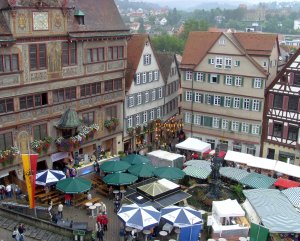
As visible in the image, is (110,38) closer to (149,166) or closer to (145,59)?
(145,59)

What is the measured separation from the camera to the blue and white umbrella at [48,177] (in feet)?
114

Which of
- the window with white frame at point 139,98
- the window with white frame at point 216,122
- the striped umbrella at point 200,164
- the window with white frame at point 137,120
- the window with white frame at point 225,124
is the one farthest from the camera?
the window with white frame at point 216,122

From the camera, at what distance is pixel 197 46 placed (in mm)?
51719

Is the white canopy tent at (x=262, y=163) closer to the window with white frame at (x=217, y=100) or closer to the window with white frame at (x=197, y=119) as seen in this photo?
the window with white frame at (x=217, y=100)

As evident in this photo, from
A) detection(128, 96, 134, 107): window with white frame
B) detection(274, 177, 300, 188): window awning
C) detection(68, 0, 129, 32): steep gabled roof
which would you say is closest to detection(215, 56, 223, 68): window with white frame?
detection(128, 96, 134, 107): window with white frame

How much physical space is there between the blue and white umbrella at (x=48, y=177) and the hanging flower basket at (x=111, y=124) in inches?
393

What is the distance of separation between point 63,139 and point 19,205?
9.44 meters

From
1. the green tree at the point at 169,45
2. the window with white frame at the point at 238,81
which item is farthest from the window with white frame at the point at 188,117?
the green tree at the point at 169,45

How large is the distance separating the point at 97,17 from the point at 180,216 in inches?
884

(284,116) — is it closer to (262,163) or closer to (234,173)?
(262,163)

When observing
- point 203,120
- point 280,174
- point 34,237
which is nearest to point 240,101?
point 203,120

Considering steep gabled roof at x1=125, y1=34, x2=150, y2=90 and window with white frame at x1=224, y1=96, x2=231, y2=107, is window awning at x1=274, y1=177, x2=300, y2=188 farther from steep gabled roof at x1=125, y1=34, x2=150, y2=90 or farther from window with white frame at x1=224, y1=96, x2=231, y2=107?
steep gabled roof at x1=125, y1=34, x2=150, y2=90

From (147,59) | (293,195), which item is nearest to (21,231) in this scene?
(293,195)

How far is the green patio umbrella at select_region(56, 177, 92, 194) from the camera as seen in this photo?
33.7 metres
